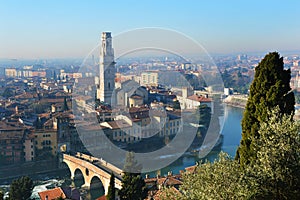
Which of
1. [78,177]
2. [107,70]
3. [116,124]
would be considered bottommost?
[78,177]

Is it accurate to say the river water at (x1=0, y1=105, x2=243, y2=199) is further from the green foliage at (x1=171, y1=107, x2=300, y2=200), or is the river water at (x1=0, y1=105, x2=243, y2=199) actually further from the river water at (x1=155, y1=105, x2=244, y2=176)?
the green foliage at (x1=171, y1=107, x2=300, y2=200)

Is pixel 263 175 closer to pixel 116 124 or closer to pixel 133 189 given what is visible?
pixel 133 189

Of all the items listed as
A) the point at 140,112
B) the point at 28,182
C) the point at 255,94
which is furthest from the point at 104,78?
the point at 255,94

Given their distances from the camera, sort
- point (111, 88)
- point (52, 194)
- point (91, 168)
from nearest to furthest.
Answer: point (52, 194), point (91, 168), point (111, 88)

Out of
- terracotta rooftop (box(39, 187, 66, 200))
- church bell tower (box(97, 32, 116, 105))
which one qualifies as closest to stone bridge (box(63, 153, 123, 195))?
terracotta rooftop (box(39, 187, 66, 200))

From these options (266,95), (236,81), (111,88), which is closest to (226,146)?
(111,88)
